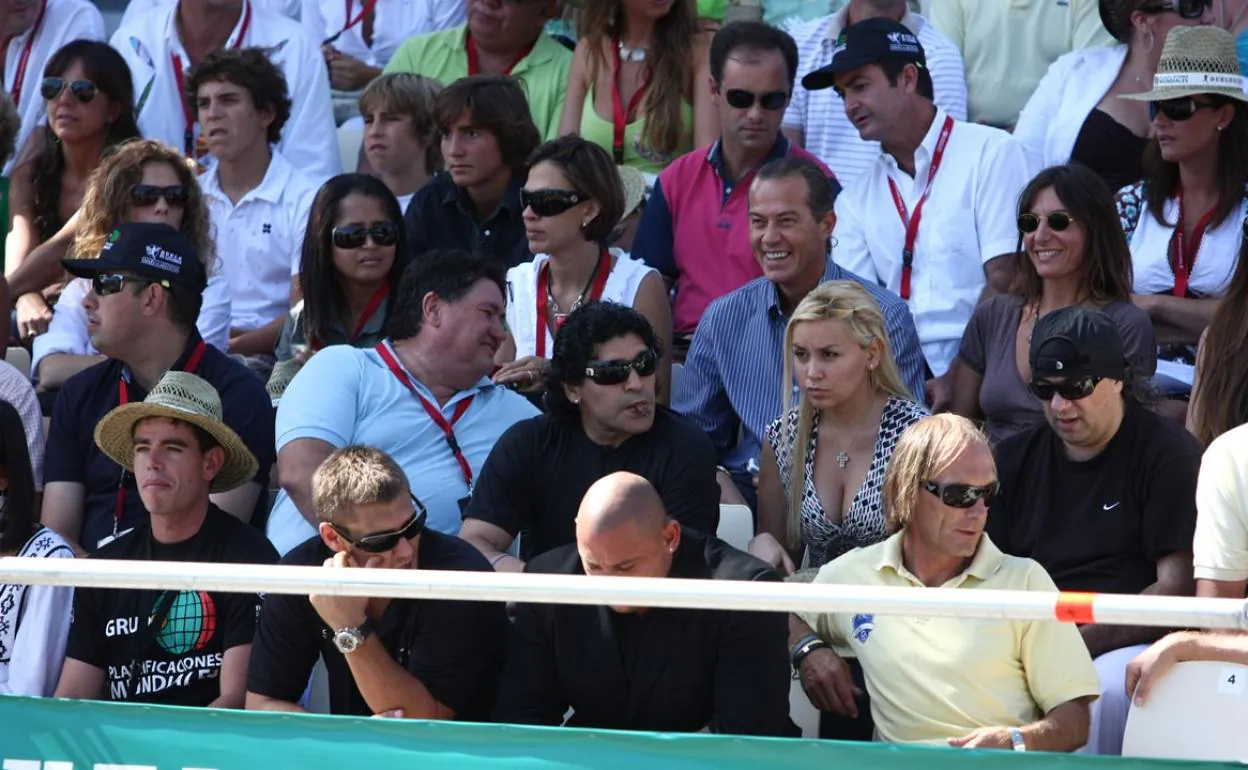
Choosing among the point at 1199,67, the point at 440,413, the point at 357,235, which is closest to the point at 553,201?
the point at 357,235

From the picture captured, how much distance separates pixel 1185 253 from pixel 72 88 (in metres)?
4.21

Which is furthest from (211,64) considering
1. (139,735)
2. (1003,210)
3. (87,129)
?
(139,735)

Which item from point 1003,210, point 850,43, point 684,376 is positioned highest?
point 850,43

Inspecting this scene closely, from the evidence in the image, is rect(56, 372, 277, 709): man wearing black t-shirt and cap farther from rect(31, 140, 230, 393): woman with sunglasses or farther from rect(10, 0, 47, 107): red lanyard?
rect(10, 0, 47, 107): red lanyard

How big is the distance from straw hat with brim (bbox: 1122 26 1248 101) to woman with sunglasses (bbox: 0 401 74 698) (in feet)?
11.8

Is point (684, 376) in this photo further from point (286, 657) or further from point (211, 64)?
point (211, 64)

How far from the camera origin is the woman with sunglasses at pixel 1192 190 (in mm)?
6055

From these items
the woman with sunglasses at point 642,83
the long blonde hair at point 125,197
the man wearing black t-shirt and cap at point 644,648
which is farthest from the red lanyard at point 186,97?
the man wearing black t-shirt and cap at point 644,648

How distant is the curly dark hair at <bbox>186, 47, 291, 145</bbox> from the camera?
7.47 meters

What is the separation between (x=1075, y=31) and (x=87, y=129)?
12.6 ft

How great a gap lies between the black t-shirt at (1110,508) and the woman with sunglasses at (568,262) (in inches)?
59.9

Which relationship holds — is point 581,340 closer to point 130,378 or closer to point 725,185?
point 130,378

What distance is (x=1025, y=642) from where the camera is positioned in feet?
14.1

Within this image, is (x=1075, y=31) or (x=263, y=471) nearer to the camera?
(x=263, y=471)
